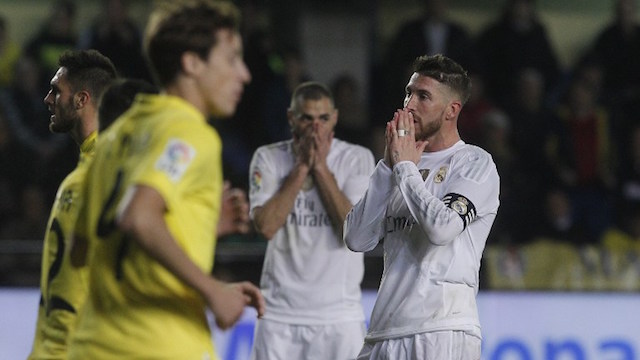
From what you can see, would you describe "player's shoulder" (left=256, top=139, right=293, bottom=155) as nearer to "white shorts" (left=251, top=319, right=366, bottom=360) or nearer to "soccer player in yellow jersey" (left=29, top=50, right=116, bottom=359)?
"white shorts" (left=251, top=319, right=366, bottom=360)

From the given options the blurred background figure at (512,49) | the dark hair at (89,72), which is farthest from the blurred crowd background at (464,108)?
the dark hair at (89,72)

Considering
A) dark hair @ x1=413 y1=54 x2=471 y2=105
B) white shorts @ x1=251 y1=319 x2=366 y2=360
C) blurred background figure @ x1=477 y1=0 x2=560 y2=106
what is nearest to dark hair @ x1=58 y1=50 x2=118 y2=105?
dark hair @ x1=413 y1=54 x2=471 y2=105

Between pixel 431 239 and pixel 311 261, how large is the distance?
1.90 metres

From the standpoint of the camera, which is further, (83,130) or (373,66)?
(373,66)

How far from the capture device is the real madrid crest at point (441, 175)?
5.68 meters

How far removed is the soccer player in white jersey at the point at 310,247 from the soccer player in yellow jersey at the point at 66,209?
1867mm

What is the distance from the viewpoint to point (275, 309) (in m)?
7.12

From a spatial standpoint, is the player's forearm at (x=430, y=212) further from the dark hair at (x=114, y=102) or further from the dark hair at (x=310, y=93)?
the dark hair at (x=310, y=93)

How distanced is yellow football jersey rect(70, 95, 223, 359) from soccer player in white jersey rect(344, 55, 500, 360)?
1.67 m

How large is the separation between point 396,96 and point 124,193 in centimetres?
868

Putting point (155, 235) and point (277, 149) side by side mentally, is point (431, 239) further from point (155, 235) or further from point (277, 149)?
point (277, 149)

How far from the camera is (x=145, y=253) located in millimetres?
3762

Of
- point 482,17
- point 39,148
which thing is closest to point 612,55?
point 482,17

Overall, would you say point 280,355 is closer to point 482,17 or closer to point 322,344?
point 322,344
